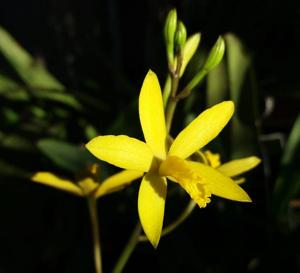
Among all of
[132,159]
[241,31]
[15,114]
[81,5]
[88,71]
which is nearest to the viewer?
[132,159]

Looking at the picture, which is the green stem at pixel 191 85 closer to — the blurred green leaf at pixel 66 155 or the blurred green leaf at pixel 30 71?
the blurred green leaf at pixel 66 155

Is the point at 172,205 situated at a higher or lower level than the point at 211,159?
lower

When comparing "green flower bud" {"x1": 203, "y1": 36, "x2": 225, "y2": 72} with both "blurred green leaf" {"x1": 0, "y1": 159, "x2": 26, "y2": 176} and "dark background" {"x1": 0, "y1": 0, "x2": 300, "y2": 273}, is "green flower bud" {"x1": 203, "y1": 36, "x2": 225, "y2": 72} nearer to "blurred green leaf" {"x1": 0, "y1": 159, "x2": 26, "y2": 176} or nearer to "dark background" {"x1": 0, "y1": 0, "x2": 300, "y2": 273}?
"dark background" {"x1": 0, "y1": 0, "x2": 300, "y2": 273}

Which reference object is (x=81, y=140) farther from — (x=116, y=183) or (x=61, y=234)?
(x=116, y=183)

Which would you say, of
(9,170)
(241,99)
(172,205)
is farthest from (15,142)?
(241,99)

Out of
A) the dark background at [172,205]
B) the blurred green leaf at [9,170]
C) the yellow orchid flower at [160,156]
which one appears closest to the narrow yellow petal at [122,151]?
the yellow orchid flower at [160,156]

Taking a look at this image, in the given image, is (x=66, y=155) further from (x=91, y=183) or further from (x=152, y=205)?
(x=152, y=205)

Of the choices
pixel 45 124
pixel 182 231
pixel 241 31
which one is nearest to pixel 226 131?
pixel 182 231
